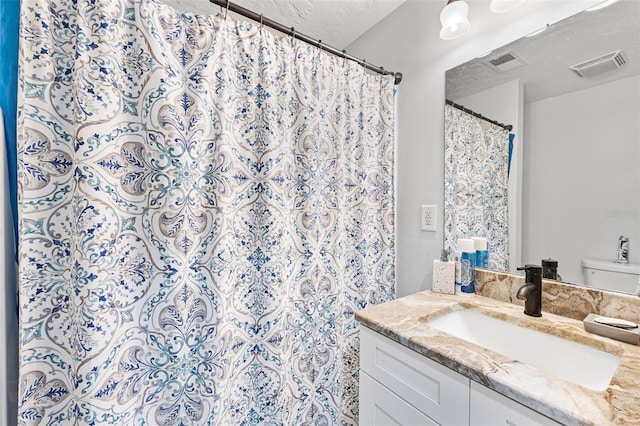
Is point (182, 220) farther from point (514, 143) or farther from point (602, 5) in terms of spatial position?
point (602, 5)

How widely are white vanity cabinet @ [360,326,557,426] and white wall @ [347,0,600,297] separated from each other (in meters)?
0.58

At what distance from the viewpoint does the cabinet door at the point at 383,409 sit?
80 centimetres

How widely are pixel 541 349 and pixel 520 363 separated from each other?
28 centimetres

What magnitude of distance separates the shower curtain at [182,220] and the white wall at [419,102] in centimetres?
32

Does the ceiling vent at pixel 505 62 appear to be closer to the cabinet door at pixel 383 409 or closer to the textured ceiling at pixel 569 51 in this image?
the textured ceiling at pixel 569 51

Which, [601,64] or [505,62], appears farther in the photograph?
[505,62]

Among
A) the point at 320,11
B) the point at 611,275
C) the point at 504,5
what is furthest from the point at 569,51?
the point at 320,11

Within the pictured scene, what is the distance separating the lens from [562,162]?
0.95 m

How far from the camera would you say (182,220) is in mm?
883

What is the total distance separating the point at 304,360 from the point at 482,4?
1691mm

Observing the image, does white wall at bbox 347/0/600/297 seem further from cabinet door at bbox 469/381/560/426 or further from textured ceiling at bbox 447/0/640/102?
cabinet door at bbox 469/381/560/426

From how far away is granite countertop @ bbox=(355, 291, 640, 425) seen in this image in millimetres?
507

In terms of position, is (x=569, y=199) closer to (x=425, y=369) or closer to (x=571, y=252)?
(x=571, y=252)

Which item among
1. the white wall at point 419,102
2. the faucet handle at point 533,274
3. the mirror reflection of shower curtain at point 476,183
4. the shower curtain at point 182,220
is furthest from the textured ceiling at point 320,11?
the faucet handle at point 533,274
